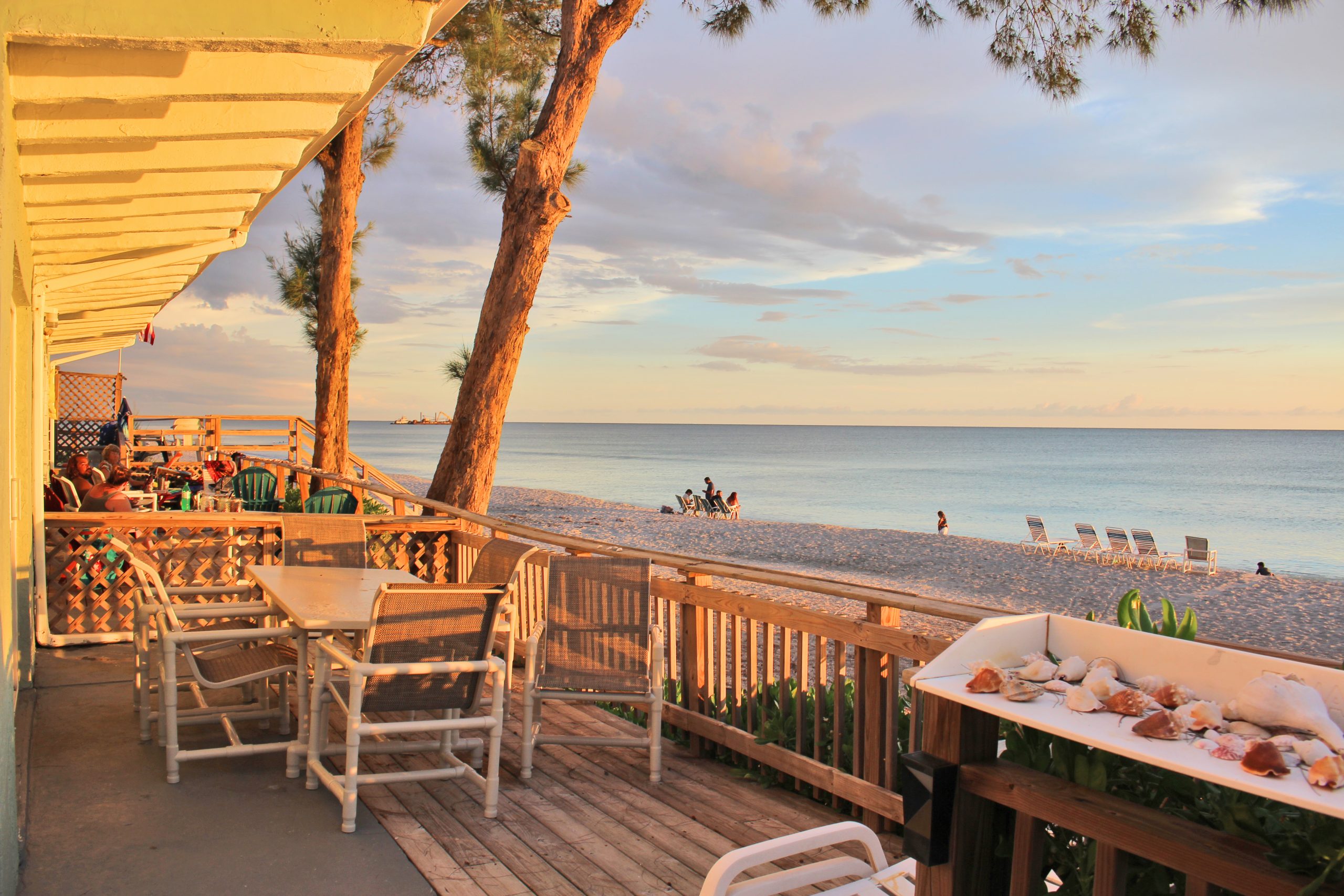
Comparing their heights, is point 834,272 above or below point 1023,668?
above

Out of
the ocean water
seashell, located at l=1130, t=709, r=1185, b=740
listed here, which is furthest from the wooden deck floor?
the ocean water

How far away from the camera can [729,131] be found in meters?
28.8

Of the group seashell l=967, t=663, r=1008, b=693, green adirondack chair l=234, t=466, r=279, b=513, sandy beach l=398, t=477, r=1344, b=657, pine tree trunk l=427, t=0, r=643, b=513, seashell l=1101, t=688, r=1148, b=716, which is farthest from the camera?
sandy beach l=398, t=477, r=1344, b=657

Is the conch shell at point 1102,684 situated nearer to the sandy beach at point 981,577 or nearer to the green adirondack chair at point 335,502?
the green adirondack chair at point 335,502

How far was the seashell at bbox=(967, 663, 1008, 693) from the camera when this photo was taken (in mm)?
1557

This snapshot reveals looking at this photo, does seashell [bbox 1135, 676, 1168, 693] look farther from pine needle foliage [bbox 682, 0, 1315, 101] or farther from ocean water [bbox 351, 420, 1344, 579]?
ocean water [bbox 351, 420, 1344, 579]

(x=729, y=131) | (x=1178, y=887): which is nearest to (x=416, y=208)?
(x=729, y=131)

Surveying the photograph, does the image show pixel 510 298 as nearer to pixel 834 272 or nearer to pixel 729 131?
pixel 729 131

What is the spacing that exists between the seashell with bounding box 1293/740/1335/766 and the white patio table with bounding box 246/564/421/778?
2710mm

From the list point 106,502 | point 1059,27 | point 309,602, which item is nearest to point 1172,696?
point 309,602

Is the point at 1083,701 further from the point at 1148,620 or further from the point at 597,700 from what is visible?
the point at 597,700

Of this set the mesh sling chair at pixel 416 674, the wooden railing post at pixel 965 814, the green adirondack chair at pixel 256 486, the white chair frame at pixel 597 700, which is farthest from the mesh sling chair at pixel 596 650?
the green adirondack chair at pixel 256 486

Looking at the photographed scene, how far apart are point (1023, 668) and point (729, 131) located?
95.6 feet

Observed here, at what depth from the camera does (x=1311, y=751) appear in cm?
122
